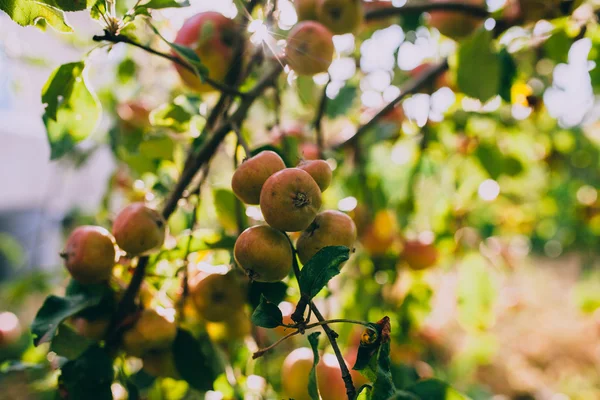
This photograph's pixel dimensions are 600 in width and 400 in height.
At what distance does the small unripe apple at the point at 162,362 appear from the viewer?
688mm

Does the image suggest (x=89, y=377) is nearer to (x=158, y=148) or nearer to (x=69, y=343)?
(x=69, y=343)

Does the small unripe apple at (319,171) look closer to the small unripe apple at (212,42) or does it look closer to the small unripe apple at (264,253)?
the small unripe apple at (264,253)

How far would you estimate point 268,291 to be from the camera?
1.98 feet

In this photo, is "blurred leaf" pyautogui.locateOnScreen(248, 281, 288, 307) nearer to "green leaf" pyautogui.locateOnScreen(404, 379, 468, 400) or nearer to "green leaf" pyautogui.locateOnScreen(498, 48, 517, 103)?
"green leaf" pyautogui.locateOnScreen(404, 379, 468, 400)

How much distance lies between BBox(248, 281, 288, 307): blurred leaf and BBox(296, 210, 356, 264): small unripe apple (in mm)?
93

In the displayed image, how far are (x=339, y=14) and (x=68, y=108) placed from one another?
18.1 inches

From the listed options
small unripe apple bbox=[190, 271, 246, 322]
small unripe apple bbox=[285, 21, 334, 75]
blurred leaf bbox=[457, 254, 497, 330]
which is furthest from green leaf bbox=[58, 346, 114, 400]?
blurred leaf bbox=[457, 254, 497, 330]

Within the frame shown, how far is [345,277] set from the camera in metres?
1.28

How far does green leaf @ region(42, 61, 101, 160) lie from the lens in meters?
0.62

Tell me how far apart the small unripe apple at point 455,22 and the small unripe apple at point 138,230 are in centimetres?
73

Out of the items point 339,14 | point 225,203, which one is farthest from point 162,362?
point 339,14

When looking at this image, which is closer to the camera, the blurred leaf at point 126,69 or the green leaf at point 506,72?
the green leaf at point 506,72

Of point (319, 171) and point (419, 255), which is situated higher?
point (319, 171)

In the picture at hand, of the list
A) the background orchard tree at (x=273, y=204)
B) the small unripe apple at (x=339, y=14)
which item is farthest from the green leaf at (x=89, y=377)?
the small unripe apple at (x=339, y=14)
